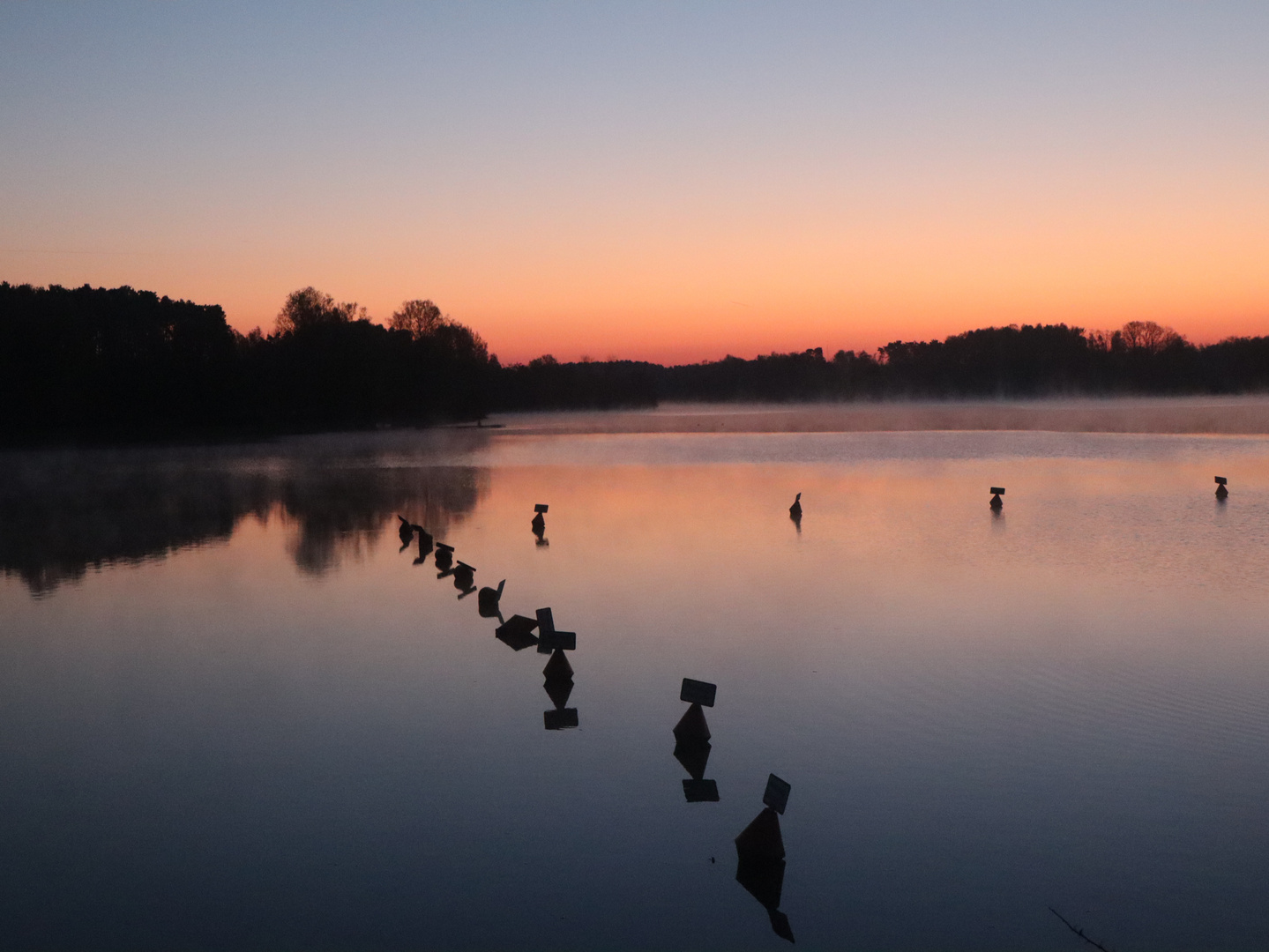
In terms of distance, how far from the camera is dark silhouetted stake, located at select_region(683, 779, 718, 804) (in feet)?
18.8

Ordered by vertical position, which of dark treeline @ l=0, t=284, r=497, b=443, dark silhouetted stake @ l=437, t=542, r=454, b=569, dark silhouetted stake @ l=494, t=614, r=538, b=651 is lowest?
dark silhouetted stake @ l=494, t=614, r=538, b=651

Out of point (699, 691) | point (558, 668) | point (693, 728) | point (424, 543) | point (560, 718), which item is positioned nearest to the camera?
point (699, 691)

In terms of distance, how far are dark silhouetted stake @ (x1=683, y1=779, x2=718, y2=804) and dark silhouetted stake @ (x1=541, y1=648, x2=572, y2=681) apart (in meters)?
2.36

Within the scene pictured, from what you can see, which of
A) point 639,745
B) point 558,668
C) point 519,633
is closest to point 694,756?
point 639,745

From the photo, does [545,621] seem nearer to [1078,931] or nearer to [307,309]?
[1078,931]

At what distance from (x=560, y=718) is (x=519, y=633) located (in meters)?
2.61

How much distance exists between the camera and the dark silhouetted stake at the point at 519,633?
9664 millimetres

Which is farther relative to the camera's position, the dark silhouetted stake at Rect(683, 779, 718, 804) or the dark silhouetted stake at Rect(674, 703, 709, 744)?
A: the dark silhouetted stake at Rect(674, 703, 709, 744)

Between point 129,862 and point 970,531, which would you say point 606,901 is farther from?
point 970,531

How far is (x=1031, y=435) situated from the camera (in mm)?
51219

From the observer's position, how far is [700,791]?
5.86m

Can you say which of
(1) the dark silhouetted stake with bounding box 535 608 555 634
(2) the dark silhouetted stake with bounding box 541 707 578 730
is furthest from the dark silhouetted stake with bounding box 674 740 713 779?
(1) the dark silhouetted stake with bounding box 535 608 555 634

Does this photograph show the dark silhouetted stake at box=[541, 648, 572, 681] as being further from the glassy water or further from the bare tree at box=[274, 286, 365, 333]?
the bare tree at box=[274, 286, 365, 333]

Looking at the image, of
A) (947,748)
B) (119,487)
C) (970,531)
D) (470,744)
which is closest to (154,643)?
(470,744)
